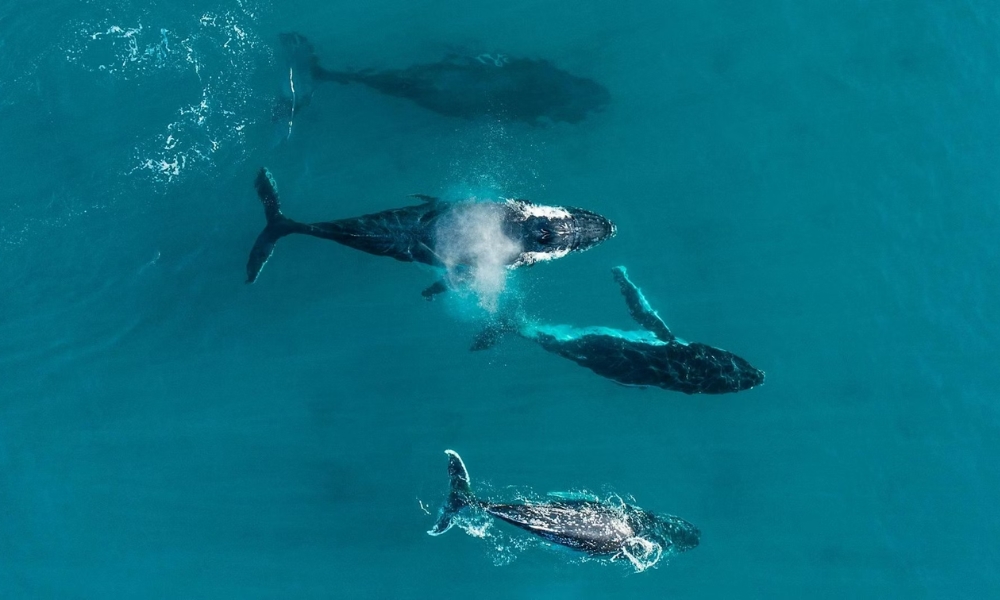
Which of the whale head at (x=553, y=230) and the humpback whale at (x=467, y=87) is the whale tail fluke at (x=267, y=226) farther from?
the whale head at (x=553, y=230)

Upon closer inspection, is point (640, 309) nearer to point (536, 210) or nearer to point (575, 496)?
point (536, 210)

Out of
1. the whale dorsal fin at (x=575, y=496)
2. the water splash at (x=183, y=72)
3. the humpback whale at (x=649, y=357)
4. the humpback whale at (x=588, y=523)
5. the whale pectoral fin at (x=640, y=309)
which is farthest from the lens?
the water splash at (x=183, y=72)

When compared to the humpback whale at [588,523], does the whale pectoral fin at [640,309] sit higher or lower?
higher

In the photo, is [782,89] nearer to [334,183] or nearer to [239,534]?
[334,183]

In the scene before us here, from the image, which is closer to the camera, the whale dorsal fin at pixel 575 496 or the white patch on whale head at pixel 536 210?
the whale dorsal fin at pixel 575 496

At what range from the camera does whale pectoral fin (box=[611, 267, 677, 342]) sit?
2803 cm

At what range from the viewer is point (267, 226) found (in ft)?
91.1

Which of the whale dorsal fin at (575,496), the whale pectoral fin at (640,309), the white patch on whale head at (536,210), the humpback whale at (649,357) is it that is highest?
the white patch on whale head at (536,210)

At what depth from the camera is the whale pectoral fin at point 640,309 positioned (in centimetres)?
2803

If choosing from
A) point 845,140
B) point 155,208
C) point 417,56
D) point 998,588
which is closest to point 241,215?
point 155,208

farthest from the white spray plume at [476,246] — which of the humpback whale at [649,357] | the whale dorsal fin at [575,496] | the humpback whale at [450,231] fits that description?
the whale dorsal fin at [575,496]

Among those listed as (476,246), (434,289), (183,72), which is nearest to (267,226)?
(434,289)

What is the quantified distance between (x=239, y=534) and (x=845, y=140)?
26.2 metres

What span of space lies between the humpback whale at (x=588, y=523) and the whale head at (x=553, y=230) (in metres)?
7.68
